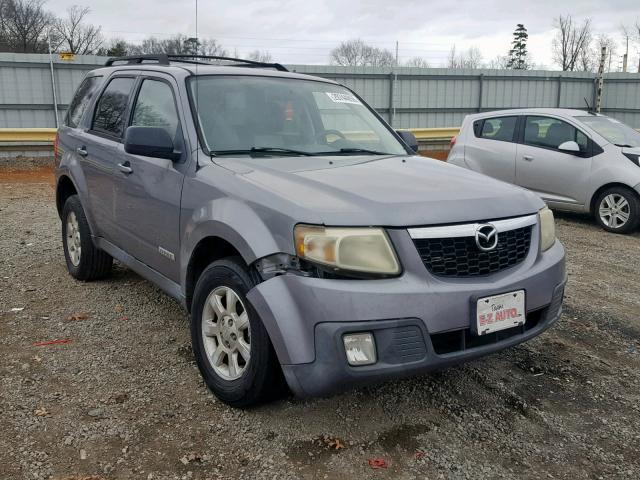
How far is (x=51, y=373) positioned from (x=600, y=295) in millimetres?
4307

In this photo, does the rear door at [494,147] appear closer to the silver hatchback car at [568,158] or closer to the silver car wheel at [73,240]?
the silver hatchback car at [568,158]

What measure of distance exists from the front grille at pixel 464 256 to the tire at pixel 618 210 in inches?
220

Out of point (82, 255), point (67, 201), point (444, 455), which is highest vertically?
point (67, 201)

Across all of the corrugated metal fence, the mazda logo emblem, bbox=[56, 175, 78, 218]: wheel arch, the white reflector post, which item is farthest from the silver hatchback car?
the corrugated metal fence

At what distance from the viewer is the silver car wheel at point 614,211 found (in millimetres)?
7820

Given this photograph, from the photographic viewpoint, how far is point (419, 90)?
749 inches

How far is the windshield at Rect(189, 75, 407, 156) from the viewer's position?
3.66 m

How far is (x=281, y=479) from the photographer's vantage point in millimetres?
2596

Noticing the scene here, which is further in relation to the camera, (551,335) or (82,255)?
(82,255)

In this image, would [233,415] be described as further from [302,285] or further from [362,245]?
[362,245]

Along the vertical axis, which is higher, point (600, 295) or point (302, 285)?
point (302, 285)

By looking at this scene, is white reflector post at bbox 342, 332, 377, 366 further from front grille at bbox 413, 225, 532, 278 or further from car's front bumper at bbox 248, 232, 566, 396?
front grille at bbox 413, 225, 532, 278

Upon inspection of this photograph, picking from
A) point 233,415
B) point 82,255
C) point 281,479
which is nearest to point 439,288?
point 281,479

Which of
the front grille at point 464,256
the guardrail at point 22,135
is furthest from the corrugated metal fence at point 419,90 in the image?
the front grille at point 464,256
